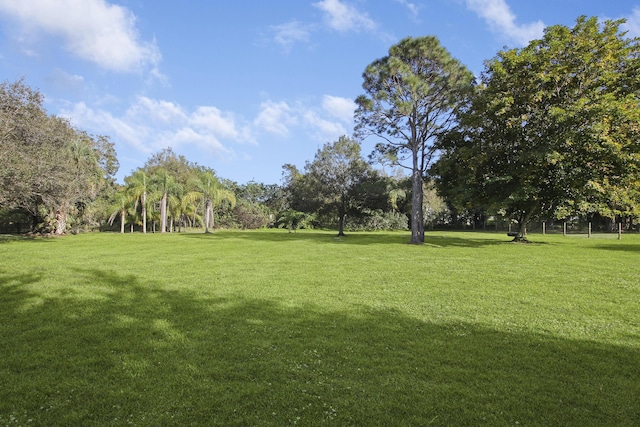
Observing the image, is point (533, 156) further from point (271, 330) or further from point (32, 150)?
point (32, 150)

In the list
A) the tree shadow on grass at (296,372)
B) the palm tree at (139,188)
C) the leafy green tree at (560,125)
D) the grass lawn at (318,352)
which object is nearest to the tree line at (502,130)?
the leafy green tree at (560,125)

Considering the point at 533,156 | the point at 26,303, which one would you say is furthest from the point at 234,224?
the point at 26,303

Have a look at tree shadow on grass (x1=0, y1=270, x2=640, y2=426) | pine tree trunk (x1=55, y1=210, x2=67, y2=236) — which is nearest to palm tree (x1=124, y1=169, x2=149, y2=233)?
pine tree trunk (x1=55, y1=210, x2=67, y2=236)

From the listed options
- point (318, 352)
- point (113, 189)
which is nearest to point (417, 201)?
point (318, 352)

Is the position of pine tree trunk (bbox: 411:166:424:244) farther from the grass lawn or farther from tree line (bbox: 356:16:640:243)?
the grass lawn

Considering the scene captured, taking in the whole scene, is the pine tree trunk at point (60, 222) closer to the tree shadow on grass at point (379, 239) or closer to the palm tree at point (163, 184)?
the palm tree at point (163, 184)

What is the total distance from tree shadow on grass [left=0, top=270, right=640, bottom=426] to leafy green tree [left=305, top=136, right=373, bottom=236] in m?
28.9

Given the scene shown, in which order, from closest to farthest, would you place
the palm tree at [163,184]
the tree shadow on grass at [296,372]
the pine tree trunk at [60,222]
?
the tree shadow on grass at [296,372] → the pine tree trunk at [60,222] → the palm tree at [163,184]

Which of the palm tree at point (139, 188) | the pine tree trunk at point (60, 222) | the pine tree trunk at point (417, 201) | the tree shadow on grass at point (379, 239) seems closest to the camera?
the tree shadow on grass at point (379, 239)

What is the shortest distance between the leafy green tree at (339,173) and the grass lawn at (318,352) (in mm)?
25565

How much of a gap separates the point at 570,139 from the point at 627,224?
3975cm

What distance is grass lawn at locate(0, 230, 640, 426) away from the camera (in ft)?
11.7

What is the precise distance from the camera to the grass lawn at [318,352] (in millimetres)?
3574

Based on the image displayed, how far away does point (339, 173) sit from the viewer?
35344 mm
